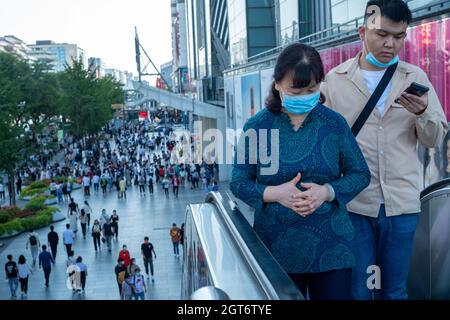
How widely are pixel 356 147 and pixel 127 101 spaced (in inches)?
2443

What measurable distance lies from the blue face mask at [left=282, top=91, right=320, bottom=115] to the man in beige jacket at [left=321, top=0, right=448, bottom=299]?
0.60 m

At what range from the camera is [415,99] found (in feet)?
9.09

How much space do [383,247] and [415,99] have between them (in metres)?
0.75

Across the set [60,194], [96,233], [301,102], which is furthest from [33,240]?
[301,102]

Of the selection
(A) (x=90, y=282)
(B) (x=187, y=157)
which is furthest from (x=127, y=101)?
(A) (x=90, y=282)

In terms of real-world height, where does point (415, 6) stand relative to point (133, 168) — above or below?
above

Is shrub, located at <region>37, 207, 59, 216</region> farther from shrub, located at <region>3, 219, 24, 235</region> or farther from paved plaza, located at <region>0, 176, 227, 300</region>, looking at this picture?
shrub, located at <region>3, 219, 24, 235</region>

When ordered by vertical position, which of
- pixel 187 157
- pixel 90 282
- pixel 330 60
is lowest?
pixel 90 282

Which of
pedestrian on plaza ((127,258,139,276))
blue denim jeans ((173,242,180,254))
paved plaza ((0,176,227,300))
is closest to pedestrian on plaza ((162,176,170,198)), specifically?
paved plaza ((0,176,227,300))

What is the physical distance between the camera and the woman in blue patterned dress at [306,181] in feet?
7.98

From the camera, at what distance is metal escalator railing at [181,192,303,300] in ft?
5.43

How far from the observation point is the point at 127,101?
208ft

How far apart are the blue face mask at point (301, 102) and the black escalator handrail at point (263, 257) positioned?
49cm
